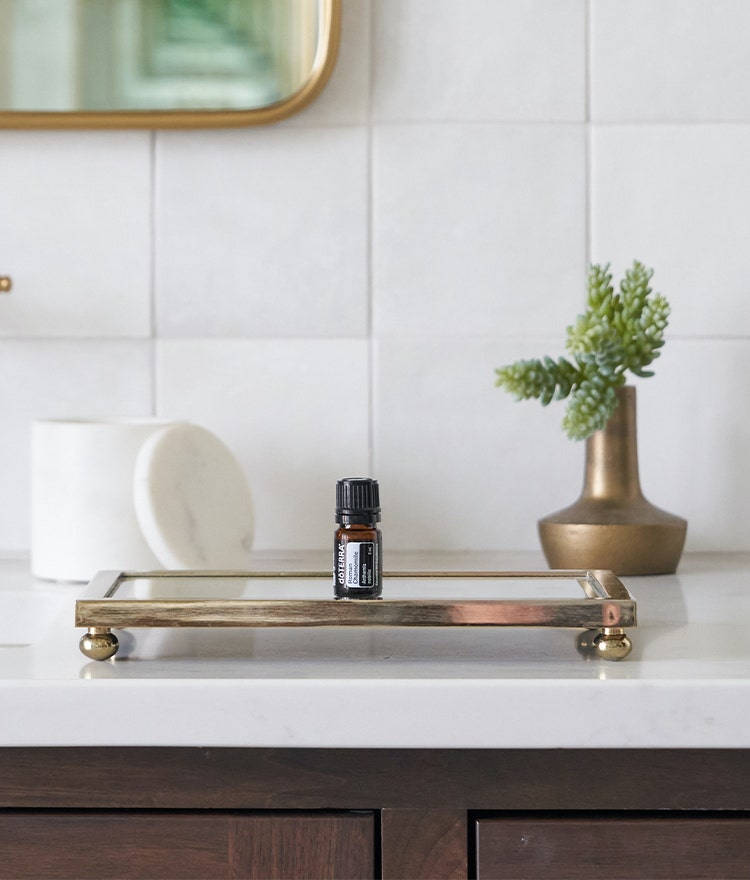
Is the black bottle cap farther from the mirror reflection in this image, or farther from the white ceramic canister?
the mirror reflection

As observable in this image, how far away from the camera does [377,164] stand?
101 centimetres

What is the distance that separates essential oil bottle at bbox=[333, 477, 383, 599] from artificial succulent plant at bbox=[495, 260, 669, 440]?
27 cm

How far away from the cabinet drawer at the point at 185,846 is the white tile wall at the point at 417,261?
49cm

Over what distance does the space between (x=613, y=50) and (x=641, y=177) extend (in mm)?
124

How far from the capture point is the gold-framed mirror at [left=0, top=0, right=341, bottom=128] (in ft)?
3.24

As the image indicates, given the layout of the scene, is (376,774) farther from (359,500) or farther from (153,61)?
(153,61)

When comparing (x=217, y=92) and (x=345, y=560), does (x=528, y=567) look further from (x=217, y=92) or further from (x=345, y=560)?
(x=217, y=92)

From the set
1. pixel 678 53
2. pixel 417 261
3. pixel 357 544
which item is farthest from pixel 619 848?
pixel 678 53

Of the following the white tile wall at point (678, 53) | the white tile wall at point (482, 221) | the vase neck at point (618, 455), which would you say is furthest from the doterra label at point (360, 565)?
the white tile wall at point (678, 53)

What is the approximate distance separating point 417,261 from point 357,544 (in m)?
0.47

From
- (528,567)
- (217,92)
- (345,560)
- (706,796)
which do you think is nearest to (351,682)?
(345,560)

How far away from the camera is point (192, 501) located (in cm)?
83

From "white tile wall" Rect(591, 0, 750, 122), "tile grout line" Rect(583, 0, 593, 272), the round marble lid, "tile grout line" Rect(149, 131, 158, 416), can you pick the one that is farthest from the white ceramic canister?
"white tile wall" Rect(591, 0, 750, 122)

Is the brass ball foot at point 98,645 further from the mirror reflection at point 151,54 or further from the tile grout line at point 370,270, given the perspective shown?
the mirror reflection at point 151,54
